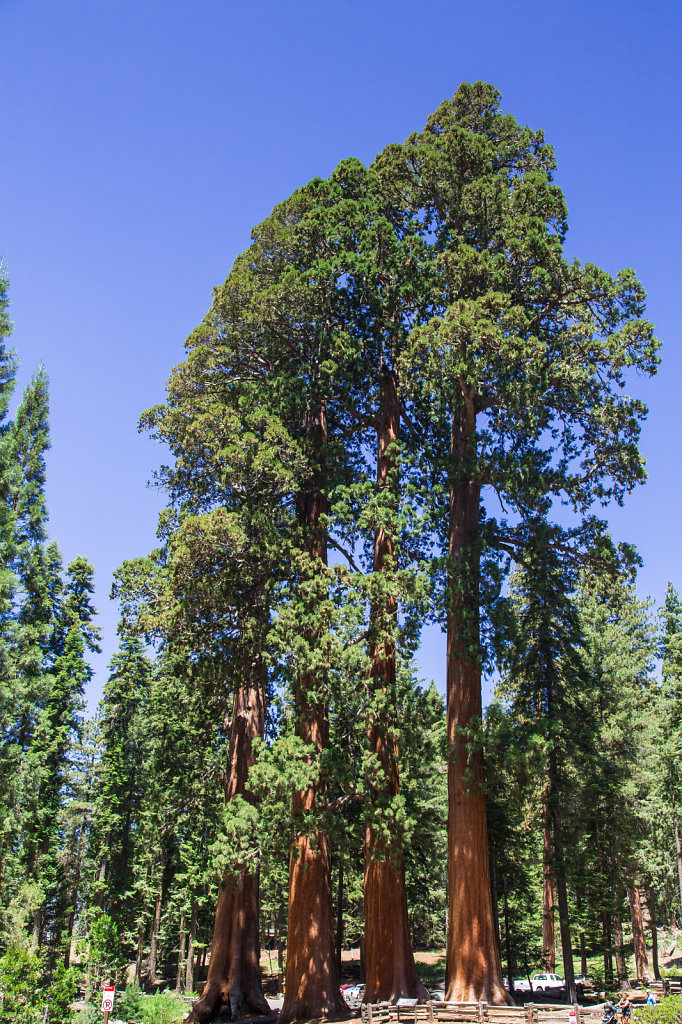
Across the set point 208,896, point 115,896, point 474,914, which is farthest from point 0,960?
point 115,896

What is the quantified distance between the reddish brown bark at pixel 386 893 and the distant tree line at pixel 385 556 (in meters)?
0.06

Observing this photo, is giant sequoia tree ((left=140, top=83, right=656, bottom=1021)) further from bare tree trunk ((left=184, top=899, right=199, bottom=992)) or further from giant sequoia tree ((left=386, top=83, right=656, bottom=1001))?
bare tree trunk ((left=184, top=899, right=199, bottom=992))

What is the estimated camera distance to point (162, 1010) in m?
21.2

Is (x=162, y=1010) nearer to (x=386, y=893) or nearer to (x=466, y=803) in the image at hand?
(x=386, y=893)

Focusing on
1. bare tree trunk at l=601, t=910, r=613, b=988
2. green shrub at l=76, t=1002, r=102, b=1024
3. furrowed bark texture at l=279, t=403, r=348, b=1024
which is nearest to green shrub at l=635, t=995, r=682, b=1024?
furrowed bark texture at l=279, t=403, r=348, b=1024

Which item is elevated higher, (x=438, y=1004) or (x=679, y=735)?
(x=679, y=735)

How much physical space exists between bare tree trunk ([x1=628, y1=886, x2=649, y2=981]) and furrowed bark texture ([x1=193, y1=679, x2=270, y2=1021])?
17.1 m

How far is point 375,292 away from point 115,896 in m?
31.1

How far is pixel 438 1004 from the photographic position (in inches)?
540

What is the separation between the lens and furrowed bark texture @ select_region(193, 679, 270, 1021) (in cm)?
2144

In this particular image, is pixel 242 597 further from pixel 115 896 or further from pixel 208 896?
pixel 115 896

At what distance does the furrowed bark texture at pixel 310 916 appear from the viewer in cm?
1659

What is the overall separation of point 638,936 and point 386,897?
22279 millimetres

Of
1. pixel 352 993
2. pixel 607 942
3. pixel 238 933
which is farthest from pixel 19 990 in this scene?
pixel 352 993
